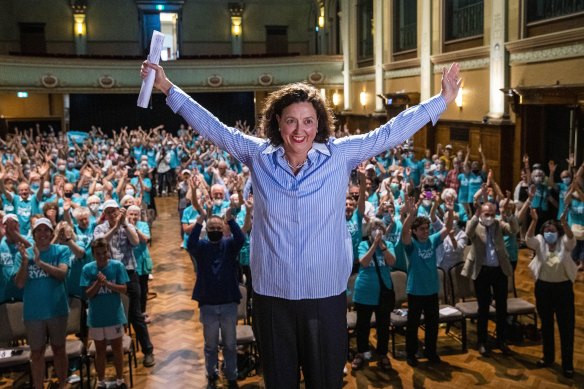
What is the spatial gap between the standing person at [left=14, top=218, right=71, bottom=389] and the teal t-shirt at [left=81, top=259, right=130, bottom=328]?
211 millimetres

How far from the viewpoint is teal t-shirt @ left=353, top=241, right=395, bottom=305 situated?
5973mm

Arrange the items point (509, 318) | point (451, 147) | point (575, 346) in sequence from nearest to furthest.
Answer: point (575, 346) → point (509, 318) → point (451, 147)

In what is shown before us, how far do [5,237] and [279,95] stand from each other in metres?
5.38

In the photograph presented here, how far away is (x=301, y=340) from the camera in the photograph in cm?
187

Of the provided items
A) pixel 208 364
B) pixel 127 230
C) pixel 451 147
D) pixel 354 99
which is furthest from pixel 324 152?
pixel 354 99

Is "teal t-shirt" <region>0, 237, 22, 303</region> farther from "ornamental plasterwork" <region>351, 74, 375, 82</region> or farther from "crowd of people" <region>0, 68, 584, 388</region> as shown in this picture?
"ornamental plasterwork" <region>351, 74, 375, 82</region>

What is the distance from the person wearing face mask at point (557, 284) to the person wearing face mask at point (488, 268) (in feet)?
1.39

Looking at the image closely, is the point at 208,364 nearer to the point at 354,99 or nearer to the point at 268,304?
the point at 268,304

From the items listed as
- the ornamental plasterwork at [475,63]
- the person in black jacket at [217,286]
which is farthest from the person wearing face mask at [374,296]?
the ornamental plasterwork at [475,63]

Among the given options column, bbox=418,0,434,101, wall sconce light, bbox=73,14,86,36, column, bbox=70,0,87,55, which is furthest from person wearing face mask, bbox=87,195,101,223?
wall sconce light, bbox=73,14,86,36

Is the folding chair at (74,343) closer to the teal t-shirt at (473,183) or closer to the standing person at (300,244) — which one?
the standing person at (300,244)

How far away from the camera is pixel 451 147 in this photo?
14.9 metres

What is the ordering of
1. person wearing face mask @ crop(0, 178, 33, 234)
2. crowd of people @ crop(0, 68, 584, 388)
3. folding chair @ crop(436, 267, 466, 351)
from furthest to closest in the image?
person wearing face mask @ crop(0, 178, 33, 234)
folding chair @ crop(436, 267, 466, 351)
crowd of people @ crop(0, 68, 584, 388)

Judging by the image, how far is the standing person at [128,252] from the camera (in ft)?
20.8
